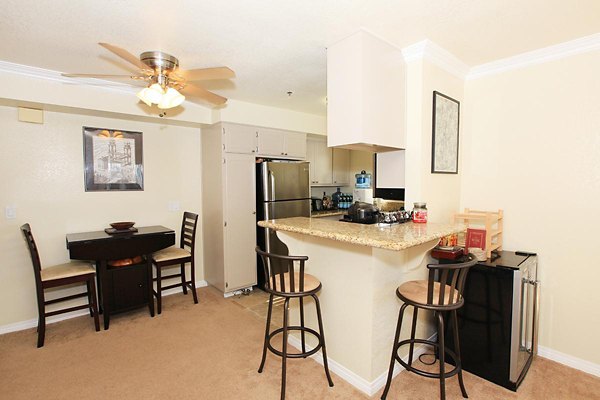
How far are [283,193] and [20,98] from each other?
265 centimetres

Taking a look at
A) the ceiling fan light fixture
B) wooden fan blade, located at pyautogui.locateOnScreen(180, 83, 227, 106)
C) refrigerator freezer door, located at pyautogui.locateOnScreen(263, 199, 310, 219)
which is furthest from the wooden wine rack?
the ceiling fan light fixture

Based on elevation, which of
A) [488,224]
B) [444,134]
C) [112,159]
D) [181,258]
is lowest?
[181,258]

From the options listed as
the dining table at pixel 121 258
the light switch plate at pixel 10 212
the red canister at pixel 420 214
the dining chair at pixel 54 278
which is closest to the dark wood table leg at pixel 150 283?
the dining table at pixel 121 258

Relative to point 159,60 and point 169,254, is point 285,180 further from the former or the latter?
point 159,60

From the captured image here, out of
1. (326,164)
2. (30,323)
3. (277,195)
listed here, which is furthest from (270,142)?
(30,323)

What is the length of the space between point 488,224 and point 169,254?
3.13 m

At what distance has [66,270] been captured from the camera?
2.71 meters

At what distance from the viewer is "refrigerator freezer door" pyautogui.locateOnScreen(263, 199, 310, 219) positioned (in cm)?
372

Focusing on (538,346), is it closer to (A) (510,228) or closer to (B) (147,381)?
(A) (510,228)

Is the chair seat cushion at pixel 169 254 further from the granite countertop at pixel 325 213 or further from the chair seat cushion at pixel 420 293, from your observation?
the chair seat cushion at pixel 420 293

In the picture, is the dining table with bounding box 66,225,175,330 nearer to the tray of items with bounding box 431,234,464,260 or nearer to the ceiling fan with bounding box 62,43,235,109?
the ceiling fan with bounding box 62,43,235,109

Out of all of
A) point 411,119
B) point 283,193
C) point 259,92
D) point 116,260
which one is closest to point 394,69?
point 411,119

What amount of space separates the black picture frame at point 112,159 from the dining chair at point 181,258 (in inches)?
27.7

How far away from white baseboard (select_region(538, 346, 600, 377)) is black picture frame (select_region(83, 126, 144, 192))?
13.8 feet
